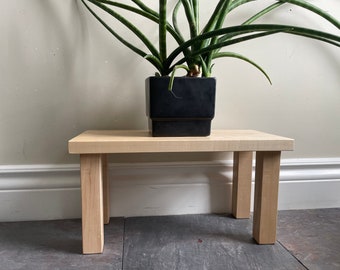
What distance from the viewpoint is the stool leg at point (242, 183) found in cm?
69

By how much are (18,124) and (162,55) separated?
1.34 feet

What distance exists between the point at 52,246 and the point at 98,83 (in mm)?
384

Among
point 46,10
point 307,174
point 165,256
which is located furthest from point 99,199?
point 307,174

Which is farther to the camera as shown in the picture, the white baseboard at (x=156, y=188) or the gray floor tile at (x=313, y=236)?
the white baseboard at (x=156, y=188)

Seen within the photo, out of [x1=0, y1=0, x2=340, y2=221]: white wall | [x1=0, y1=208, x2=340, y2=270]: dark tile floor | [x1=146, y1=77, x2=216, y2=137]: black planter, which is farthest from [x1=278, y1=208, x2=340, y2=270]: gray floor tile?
[x1=146, y1=77, x2=216, y2=137]: black planter

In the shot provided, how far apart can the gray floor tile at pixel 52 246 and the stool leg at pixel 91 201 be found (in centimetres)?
3

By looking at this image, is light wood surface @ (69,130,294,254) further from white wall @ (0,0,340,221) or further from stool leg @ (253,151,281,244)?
white wall @ (0,0,340,221)

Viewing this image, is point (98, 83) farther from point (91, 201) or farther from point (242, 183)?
point (242, 183)

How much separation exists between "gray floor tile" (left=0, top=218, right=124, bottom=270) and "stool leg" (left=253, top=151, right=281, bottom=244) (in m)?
0.29

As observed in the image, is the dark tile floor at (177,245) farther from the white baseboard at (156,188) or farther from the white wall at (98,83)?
the white wall at (98,83)

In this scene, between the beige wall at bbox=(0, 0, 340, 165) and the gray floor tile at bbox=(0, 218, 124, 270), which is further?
the beige wall at bbox=(0, 0, 340, 165)

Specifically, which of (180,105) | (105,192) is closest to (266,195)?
(180,105)

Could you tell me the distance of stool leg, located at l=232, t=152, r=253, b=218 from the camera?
27.0 inches

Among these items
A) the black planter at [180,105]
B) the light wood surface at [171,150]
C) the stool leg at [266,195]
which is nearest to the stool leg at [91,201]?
the light wood surface at [171,150]
